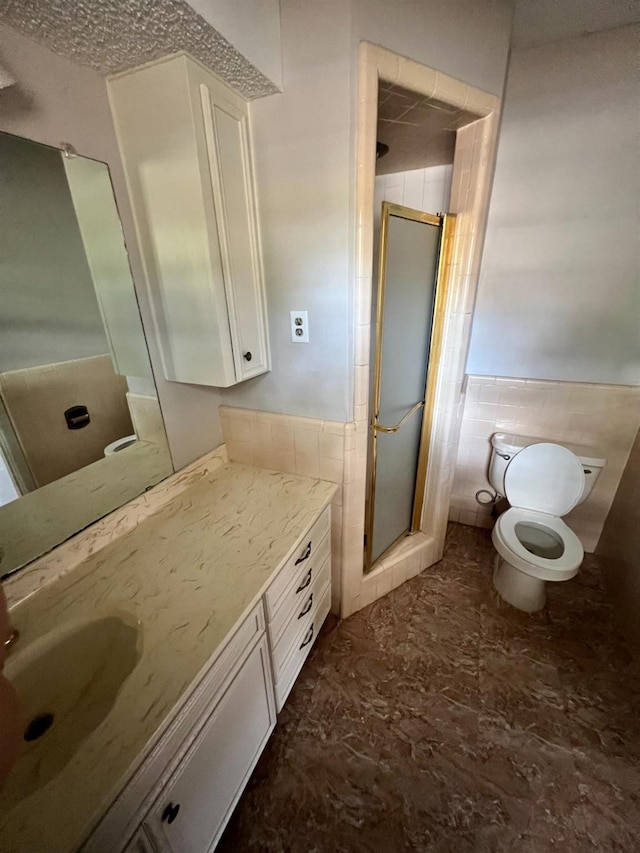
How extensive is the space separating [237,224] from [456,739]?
2.04m

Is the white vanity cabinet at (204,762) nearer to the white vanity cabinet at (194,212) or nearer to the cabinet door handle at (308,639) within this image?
the cabinet door handle at (308,639)

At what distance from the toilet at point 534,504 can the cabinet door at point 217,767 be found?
1296mm

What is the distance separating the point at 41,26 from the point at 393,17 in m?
0.95

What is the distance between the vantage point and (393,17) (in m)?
0.98

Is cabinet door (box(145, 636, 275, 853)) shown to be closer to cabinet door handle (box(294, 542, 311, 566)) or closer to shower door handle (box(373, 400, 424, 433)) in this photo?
cabinet door handle (box(294, 542, 311, 566))

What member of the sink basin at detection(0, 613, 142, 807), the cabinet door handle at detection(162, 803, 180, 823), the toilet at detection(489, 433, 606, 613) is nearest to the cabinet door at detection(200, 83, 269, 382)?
the sink basin at detection(0, 613, 142, 807)

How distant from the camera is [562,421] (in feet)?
5.98

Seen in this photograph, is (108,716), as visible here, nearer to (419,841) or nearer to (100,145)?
(419,841)

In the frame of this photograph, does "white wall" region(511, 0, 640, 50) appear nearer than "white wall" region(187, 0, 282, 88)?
No

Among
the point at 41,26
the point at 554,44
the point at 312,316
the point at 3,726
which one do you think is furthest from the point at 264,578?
the point at 554,44

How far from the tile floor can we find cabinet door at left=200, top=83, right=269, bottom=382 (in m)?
1.40

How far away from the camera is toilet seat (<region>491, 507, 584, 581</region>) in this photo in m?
1.49

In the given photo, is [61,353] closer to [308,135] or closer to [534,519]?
[308,135]

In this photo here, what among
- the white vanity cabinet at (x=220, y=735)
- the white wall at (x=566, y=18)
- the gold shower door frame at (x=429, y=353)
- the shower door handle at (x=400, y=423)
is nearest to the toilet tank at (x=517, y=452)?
the gold shower door frame at (x=429, y=353)
